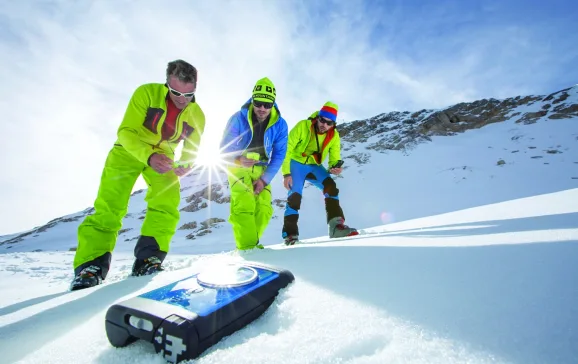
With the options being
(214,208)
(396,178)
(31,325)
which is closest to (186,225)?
(214,208)

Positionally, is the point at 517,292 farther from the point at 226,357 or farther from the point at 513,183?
the point at 513,183

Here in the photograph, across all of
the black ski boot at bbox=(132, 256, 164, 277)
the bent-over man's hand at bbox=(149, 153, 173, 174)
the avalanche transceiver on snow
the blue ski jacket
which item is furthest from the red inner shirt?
the avalanche transceiver on snow

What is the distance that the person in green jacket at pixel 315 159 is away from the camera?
12.6ft

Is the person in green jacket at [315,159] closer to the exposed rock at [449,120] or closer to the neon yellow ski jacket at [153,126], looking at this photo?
the neon yellow ski jacket at [153,126]

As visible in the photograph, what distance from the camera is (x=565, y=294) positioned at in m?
0.73

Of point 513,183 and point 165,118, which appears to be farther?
point 513,183

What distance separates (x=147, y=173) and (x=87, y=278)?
0.96 m

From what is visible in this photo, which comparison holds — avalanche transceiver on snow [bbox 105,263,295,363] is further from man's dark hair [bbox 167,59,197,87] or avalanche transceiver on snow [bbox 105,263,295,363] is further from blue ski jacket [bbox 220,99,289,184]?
blue ski jacket [bbox 220,99,289,184]

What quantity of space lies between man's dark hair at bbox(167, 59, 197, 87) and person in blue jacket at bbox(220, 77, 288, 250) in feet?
2.38

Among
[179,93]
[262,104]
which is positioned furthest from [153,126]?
[262,104]

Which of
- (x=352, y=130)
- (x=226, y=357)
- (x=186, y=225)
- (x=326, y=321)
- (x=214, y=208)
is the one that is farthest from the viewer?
(x=352, y=130)

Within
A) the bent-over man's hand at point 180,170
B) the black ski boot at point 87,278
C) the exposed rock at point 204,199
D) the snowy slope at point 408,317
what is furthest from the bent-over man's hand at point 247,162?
the exposed rock at point 204,199

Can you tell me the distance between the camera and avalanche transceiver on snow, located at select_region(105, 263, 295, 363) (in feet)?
2.39

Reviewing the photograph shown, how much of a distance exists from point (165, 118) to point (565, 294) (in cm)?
286
